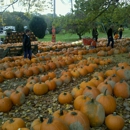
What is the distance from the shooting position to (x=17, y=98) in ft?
15.0

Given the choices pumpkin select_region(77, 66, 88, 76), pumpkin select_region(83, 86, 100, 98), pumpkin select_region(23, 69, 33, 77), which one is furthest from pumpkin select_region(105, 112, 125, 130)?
pumpkin select_region(23, 69, 33, 77)

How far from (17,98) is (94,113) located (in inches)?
78.4

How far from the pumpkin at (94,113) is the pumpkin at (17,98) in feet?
5.86

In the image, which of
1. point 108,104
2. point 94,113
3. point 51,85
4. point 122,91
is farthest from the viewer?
point 51,85

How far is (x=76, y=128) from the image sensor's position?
296cm

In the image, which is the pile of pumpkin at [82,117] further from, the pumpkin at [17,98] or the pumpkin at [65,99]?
the pumpkin at [17,98]

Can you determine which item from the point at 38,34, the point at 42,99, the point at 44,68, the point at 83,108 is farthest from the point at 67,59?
the point at 38,34

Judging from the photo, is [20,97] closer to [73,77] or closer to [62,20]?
[73,77]

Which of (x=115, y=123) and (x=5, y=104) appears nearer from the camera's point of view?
(x=115, y=123)

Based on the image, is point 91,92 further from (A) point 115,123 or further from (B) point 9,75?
(B) point 9,75

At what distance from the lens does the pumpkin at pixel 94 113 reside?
3295mm

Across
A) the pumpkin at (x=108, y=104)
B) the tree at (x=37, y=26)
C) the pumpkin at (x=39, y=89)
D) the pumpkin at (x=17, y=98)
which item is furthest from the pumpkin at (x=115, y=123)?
the tree at (x=37, y=26)

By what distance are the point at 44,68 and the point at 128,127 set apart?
4.82 metres

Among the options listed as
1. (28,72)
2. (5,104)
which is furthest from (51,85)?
(28,72)
